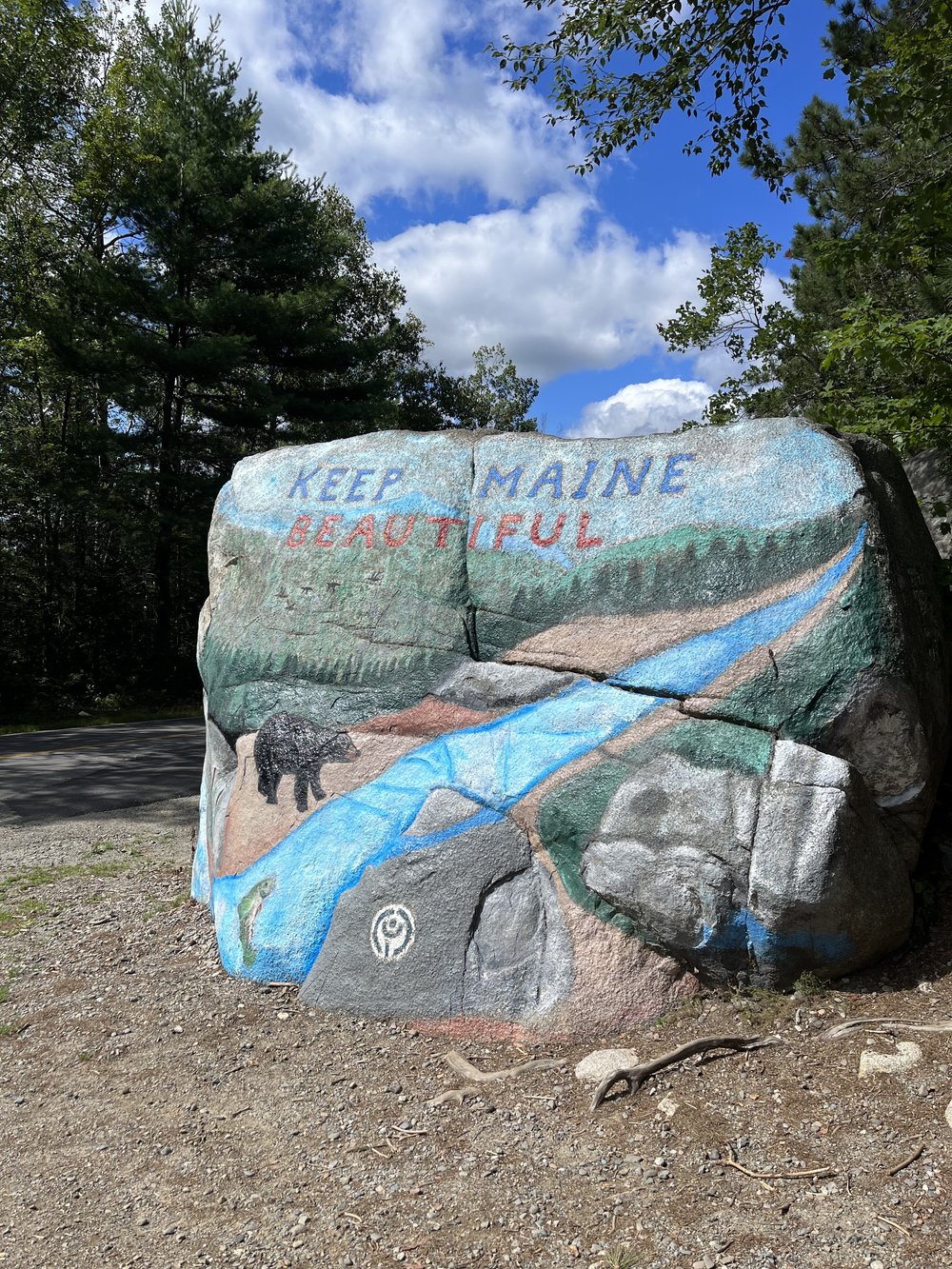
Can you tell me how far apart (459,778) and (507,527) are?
1168 millimetres

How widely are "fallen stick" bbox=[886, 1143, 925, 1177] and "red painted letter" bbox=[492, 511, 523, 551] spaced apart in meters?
2.75

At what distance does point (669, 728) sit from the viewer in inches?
151

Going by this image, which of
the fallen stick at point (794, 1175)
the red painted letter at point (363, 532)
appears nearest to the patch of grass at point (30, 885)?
the red painted letter at point (363, 532)

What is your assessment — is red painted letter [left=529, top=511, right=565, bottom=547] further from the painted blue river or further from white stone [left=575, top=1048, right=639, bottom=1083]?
white stone [left=575, top=1048, right=639, bottom=1083]

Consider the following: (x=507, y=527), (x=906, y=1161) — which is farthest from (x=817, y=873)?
(x=507, y=527)

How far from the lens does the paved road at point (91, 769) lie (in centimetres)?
851

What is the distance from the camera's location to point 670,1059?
3336 mm

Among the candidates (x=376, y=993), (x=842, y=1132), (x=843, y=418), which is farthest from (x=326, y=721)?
(x=843, y=418)

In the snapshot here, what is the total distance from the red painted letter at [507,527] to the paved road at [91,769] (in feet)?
18.0

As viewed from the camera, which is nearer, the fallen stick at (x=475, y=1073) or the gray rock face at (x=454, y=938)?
the fallen stick at (x=475, y=1073)

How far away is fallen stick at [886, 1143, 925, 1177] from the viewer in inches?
105

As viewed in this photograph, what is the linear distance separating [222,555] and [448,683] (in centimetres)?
165

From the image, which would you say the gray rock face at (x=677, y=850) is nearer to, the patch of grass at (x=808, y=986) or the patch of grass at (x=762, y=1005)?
the patch of grass at (x=762, y=1005)

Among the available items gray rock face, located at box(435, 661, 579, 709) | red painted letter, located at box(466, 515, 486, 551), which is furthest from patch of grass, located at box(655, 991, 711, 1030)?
red painted letter, located at box(466, 515, 486, 551)
